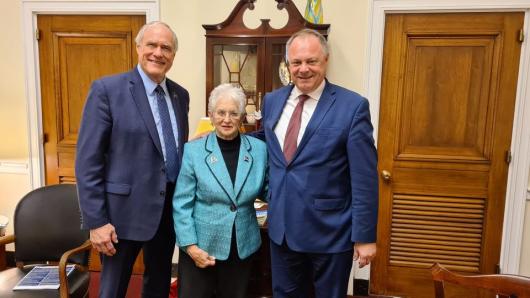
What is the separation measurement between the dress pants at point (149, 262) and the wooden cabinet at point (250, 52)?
100 centimetres

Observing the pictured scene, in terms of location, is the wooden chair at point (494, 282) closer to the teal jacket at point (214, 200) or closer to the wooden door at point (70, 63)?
the teal jacket at point (214, 200)

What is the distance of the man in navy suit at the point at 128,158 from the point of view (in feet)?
4.99

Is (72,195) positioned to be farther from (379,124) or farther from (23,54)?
(379,124)

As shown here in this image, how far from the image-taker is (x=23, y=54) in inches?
116

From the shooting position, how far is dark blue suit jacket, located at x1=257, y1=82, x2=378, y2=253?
1.48m

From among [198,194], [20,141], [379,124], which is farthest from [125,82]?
[20,141]

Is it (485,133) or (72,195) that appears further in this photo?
(485,133)

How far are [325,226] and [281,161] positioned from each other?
286 mm

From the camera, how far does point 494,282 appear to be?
1.20 m

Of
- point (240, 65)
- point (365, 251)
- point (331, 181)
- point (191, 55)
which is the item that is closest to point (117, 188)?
point (331, 181)

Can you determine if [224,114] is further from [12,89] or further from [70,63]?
[12,89]

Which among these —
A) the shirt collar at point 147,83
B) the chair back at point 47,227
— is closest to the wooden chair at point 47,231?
the chair back at point 47,227

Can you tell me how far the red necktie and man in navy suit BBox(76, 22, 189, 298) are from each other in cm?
46

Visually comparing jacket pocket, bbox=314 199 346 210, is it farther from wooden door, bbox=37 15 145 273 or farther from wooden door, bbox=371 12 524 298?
wooden door, bbox=37 15 145 273
